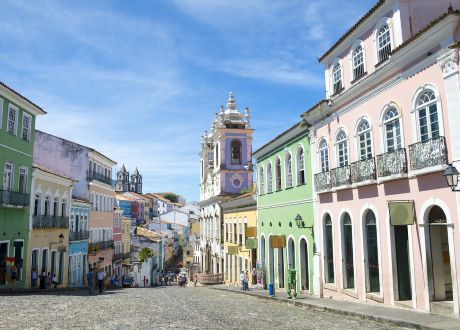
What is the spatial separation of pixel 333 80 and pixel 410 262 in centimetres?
768

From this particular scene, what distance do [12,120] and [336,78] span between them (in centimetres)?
1551

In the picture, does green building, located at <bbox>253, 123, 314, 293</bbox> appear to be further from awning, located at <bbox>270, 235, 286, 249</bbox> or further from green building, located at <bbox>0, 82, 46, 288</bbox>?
green building, located at <bbox>0, 82, 46, 288</bbox>

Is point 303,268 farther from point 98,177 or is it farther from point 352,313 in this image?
point 98,177

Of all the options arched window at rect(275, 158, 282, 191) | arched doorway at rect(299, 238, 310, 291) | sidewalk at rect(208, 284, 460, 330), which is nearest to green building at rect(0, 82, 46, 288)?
arched window at rect(275, 158, 282, 191)

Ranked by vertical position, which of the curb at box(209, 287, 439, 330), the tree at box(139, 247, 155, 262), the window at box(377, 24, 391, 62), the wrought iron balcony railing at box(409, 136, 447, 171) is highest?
the window at box(377, 24, 391, 62)

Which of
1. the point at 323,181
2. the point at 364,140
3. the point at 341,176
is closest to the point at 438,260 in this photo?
the point at 364,140

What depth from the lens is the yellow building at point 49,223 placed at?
24.3 metres

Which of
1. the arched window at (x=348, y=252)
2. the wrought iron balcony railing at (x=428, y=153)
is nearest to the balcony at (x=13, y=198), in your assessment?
the arched window at (x=348, y=252)

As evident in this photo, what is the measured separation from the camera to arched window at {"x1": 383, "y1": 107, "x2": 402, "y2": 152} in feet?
42.3

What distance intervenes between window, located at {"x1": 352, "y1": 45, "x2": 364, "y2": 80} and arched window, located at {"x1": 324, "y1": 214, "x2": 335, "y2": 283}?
5.54 meters

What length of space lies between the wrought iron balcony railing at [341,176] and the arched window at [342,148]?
0.37m

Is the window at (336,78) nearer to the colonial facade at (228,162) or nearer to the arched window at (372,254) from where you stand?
the arched window at (372,254)

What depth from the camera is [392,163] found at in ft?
41.7

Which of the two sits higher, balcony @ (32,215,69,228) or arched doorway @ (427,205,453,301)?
balcony @ (32,215,69,228)
